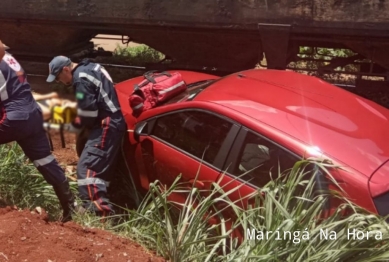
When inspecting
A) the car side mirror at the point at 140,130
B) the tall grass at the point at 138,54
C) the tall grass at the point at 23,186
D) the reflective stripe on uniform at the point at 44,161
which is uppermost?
the car side mirror at the point at 140,130

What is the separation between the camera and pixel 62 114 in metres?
0.89

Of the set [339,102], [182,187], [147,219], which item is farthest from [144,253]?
[339,102]

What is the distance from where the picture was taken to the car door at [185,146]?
3779mm

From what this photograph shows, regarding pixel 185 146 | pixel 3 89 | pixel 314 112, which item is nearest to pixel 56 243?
pixel 3 89

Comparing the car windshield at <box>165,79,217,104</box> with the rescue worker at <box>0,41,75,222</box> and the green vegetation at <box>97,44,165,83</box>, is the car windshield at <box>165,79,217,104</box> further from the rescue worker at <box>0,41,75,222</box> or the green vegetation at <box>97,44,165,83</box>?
the green vegetation at <box>97,44,165,83</box>

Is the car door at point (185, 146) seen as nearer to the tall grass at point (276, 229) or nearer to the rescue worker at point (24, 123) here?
the tall grass at point (276, 229)

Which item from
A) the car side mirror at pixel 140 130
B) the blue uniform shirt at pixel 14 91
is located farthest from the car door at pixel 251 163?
the blue uniform shirt at pixel 14 91

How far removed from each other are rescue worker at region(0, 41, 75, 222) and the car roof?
125 cm

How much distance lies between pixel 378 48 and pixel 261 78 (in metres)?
3.08

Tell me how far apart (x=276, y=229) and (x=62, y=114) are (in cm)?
218

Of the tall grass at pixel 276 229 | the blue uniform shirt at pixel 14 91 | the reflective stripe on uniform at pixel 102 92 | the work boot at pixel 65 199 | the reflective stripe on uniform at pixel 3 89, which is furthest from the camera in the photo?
the work boot at pixel 65 199

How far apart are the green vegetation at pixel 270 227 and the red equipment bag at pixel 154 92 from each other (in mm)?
832

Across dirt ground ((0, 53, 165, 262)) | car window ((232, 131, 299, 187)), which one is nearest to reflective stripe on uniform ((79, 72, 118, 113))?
dirt ground ((0, 53, 165, 262))

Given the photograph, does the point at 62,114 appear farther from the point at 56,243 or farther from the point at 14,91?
the point at 56,243
